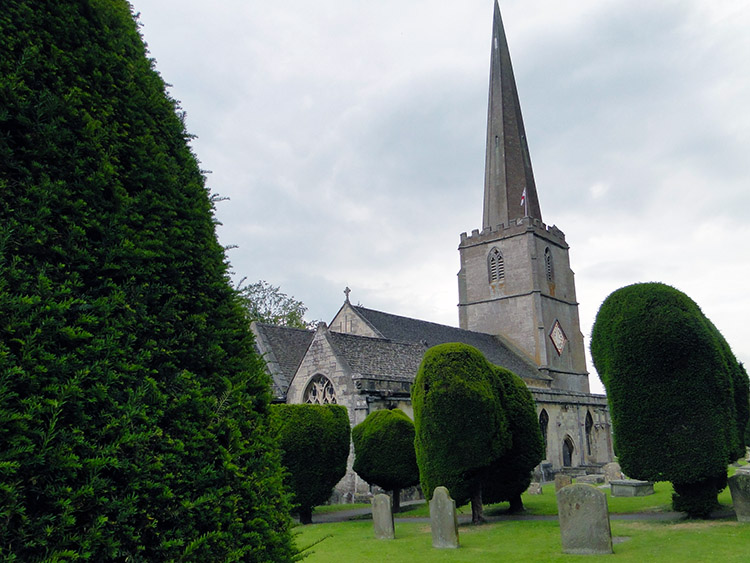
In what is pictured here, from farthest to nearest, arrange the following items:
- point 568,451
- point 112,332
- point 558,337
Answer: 1. point 558,337
2. point 568,451
3. point 112,332

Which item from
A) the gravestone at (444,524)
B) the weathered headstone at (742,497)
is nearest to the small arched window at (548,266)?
the weathered headstone at (742,497)

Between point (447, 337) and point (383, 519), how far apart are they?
85.2 feet

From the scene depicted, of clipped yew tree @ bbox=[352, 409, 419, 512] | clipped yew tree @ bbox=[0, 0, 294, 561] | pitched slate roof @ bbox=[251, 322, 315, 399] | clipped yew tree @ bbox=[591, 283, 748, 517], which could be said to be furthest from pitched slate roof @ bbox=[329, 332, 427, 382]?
clipped yew tree @ bbox=[0, 0, 294, 561]

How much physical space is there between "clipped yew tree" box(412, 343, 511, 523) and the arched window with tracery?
6.97 meters

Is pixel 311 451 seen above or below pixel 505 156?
below

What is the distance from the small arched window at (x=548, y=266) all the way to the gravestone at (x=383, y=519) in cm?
3511

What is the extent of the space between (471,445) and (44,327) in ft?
36.4

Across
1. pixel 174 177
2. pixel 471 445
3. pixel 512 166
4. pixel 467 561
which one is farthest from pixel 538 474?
pixel 512 166

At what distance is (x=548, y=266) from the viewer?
45.0 meters

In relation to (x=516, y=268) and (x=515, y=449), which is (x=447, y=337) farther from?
(x=515, y=449)

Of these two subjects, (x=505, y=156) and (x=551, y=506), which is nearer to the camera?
(x=551, y=506)

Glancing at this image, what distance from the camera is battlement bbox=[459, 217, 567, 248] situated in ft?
141

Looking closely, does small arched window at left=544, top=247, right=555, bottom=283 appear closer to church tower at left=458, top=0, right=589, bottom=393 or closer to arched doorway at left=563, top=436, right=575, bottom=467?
church tower at left=458, top=0, right=589, bottom=393

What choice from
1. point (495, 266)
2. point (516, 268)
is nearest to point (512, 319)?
point (516, 268)
